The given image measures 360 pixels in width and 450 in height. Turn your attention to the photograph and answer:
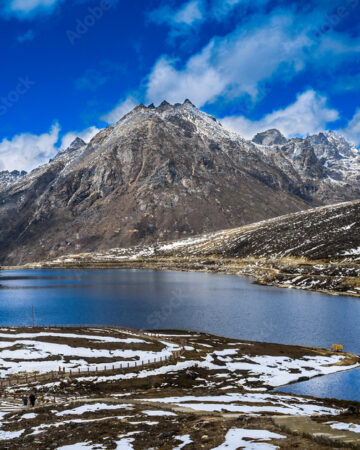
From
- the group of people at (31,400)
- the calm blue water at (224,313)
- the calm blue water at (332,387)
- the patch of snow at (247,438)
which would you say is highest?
the patch of snow at (247,438)

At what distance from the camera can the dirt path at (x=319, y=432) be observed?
19.8 meters

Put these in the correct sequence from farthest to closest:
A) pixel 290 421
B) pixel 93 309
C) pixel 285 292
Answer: pixel 285 292, pixel 93 309, pixel 290 421

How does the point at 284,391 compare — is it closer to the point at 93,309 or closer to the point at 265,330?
the point at 265,330

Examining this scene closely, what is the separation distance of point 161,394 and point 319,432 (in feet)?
81.9

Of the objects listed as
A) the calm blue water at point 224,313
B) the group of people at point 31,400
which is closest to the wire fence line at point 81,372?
the group of people at point 31,400

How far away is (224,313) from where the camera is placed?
352 ft

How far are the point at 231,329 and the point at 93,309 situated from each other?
48324 mm

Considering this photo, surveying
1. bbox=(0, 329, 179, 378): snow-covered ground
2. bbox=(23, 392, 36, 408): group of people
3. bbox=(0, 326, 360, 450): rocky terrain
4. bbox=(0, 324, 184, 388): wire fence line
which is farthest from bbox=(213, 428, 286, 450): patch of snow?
bbox=(0, 329, 179, 378): snow-covered ground

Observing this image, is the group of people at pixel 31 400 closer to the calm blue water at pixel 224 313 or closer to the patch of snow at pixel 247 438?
the patch of snow at pixel 247 438

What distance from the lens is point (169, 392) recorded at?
4516 centimetres

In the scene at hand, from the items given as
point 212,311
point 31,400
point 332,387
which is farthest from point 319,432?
point 212,311

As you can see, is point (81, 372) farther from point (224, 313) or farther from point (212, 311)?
point (212, 311)

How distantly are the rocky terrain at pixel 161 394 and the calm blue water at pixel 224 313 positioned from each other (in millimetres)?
8262

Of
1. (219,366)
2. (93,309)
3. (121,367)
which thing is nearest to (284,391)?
(219,366)
